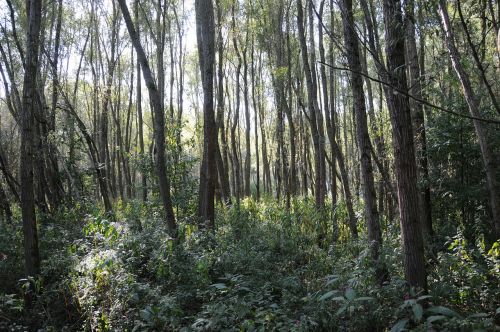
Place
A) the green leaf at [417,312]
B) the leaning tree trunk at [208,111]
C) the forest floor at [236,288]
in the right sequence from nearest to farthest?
1. the green leaf at [417,312]
2. the forest floor at [236,288]
3. the leaning tree trunk at [208,111]

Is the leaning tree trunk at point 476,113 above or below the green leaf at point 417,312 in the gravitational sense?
above

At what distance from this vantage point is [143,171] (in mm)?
11266

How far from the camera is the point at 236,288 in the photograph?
4.84m

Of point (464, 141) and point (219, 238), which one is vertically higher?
point (464, 141)

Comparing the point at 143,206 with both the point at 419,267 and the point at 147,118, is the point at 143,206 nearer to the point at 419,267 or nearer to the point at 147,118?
the point at 419,267

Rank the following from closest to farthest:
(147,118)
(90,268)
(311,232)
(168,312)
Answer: (168,312)
(90,268)
(311,232)
(147,118)

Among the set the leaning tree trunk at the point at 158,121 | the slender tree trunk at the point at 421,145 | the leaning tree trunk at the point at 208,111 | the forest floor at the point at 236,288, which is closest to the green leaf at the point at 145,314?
the forest floor at the point at 236,288

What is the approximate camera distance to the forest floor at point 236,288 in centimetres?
408

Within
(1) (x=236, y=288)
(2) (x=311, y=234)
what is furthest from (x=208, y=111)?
(1) (x=236, y=288)

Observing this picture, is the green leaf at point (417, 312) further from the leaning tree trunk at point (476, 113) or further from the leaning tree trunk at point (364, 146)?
the leaning tree trunk at point (476, 113)

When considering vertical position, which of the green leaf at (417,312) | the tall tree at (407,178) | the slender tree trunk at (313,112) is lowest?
the green leaf at (417,312)

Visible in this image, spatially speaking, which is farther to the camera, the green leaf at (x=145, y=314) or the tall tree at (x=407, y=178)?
the green leaf at (x=145, y=314)

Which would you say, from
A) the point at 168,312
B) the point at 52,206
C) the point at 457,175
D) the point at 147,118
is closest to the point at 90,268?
the point at 168,312

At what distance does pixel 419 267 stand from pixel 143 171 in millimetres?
8804
